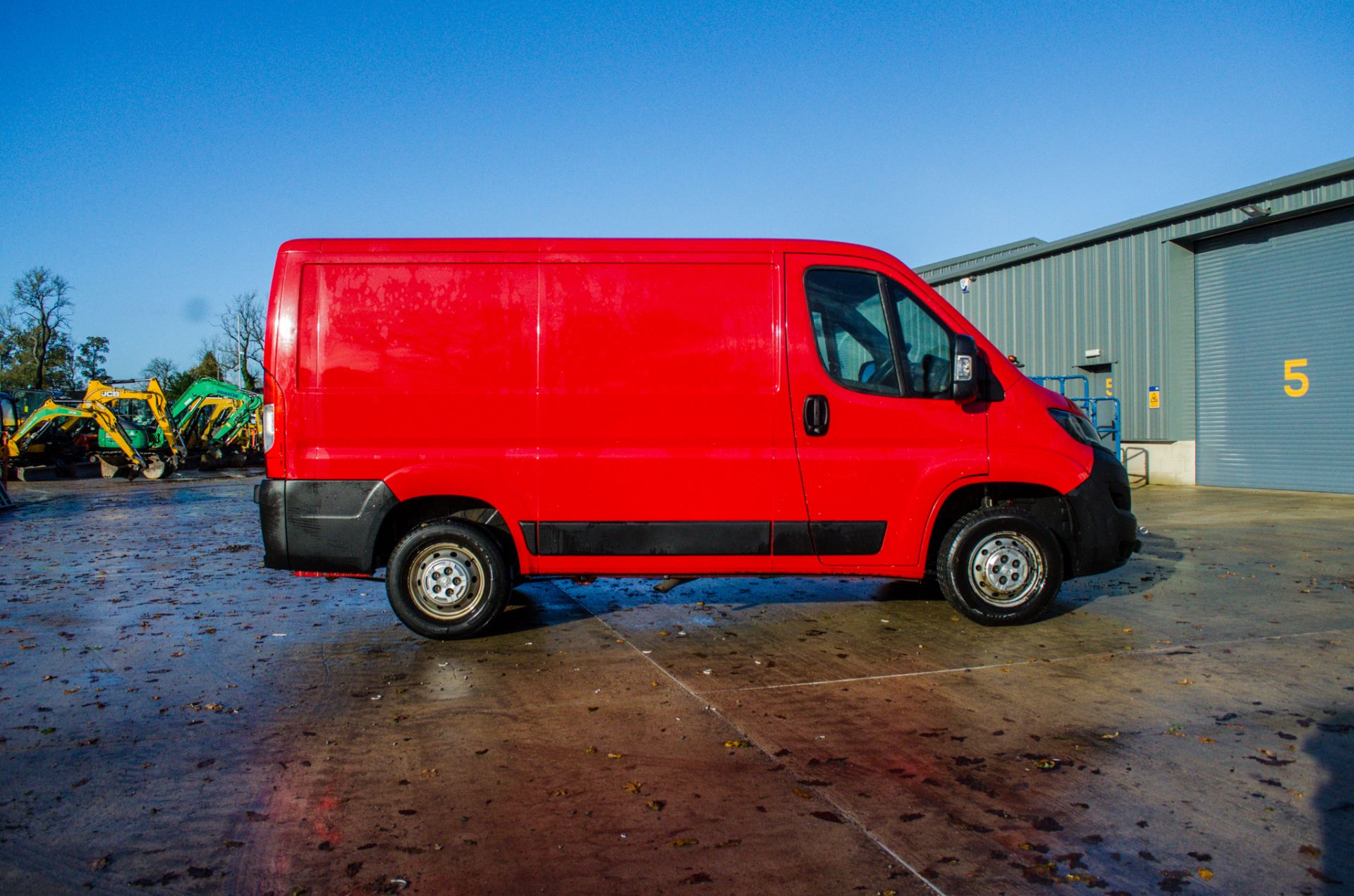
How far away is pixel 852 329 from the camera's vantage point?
18.9ft

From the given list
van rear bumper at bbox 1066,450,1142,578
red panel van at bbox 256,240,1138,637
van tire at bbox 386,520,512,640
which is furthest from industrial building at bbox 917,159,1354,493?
van tire at bbox 386,520,512,640

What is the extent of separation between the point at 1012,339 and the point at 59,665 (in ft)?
72.6

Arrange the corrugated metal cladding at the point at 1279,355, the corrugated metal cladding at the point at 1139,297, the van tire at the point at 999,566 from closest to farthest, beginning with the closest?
the van tire at the point at 999,566
the corrugated metal cladding at the point at 1279,355
the corrugated metal cladding at the point at 1139,297

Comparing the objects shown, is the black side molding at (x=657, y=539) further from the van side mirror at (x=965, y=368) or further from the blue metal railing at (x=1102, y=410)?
the blue metal railing at (x=1102, y=410)

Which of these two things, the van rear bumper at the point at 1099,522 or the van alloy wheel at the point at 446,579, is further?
the van rear bumper at the point at 1099,522

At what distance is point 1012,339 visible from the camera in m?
23.6

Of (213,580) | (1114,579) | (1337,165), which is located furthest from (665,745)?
(1337,165)

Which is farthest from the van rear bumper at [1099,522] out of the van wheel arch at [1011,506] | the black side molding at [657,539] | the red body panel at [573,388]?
the black side molding at [657,539]

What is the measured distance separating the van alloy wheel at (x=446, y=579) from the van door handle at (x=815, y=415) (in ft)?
7.09

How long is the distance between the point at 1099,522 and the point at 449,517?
4055mm

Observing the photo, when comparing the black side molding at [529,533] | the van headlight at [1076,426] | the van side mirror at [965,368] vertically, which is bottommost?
the black side molding at [529,533]

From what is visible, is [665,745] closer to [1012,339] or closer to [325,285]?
[325,285]

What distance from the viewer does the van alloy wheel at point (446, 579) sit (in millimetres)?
5746

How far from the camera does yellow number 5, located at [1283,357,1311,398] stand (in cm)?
1677
